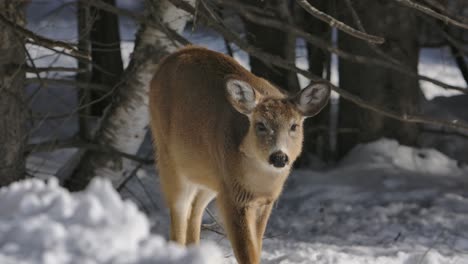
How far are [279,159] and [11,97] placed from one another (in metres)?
2.48

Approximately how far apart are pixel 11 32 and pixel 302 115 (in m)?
2.37

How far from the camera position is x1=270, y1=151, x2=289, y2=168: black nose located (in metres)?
4.68

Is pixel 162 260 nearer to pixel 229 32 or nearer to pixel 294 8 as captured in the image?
pixel 229 32

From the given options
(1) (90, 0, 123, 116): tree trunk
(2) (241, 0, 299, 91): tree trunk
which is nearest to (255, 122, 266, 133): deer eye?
(2) (241, 0, 299, 91): tree trunk

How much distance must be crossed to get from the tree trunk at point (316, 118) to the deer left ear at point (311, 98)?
4.10m

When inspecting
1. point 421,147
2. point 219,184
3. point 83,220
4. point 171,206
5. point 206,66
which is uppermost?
point 83,220

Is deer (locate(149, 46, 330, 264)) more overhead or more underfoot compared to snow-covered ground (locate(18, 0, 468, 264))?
more overhead

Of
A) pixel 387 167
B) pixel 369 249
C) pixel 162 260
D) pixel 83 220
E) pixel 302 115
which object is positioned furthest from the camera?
pixel 387 167

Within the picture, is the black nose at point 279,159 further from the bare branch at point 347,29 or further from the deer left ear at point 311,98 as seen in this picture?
the bare branch at point 347,29

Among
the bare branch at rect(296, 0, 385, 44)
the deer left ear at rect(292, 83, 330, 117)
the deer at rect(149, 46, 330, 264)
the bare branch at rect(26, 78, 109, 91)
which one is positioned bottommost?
the bare branch at rect(26, 78, 109, 91)

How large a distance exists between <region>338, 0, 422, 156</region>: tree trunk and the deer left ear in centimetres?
366

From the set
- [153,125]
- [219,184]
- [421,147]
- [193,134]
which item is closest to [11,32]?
[153,125]

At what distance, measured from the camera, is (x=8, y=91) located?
632cm

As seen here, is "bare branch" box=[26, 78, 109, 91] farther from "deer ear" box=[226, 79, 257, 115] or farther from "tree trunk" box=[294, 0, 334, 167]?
"tree trunk" box=[294, 0, 334, 167]
